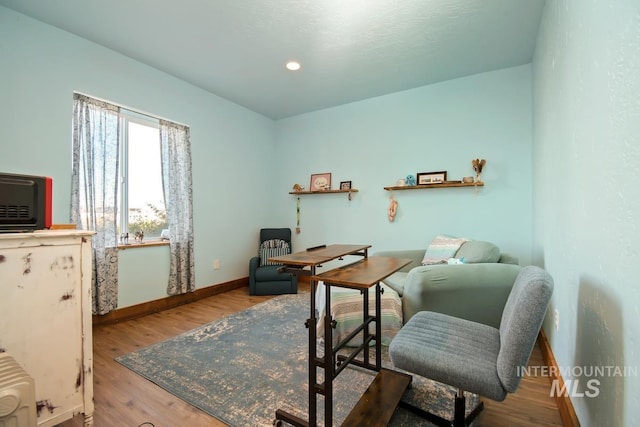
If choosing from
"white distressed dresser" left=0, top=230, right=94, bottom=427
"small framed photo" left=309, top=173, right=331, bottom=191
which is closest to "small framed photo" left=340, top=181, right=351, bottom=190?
"small framed photo" left=309, top=173, right=331, bottom=191

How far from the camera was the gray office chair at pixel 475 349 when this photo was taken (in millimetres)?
998

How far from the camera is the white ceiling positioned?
2.14 metres

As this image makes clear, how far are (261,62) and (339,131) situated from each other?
5.30ft

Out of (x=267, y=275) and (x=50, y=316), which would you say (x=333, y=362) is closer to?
(x=50, y=316)

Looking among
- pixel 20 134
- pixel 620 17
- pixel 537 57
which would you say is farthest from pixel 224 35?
pixel 537 57

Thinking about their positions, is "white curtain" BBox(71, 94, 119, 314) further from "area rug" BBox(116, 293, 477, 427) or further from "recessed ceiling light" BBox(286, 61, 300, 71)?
"recessed ceiling light" BBox(286, 61, 300, 71)

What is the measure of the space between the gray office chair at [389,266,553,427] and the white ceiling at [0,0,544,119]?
7.28 feet

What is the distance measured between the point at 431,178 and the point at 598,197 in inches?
96.1

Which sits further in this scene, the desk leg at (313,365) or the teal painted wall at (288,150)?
the teal painted wall at (288,150)

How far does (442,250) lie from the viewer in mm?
2953

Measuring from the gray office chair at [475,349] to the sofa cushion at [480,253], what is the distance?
114cm

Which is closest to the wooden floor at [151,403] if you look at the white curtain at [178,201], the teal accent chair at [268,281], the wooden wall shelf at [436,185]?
the white curtain at [178,201]

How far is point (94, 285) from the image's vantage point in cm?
262

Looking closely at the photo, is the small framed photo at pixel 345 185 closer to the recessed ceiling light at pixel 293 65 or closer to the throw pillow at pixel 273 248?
the throw pillow at pixel 273 248
